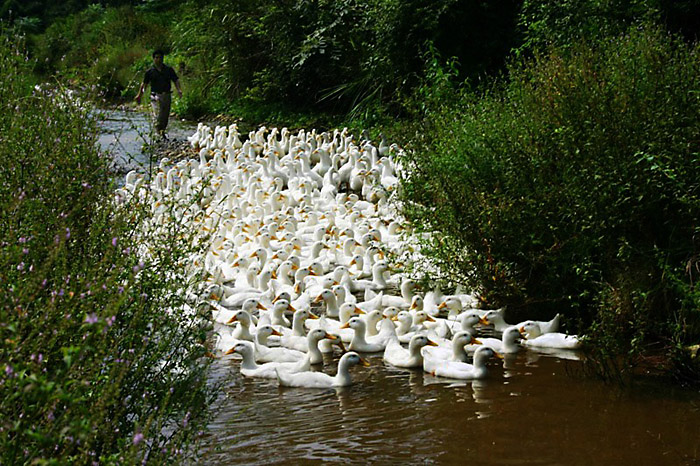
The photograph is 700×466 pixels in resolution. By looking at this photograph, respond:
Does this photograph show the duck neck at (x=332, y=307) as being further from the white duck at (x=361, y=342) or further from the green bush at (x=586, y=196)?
the green bush at (x=586, y=196)

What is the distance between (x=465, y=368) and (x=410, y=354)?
0.56 metres

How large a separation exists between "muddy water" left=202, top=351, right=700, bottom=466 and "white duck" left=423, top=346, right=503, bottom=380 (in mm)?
60

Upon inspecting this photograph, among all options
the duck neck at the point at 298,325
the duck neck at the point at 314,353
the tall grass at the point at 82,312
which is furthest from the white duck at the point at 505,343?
the tall grass at the point at 82,312

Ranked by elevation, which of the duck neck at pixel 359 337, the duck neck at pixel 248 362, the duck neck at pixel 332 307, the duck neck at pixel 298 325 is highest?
the duck neck at pixel 332 307

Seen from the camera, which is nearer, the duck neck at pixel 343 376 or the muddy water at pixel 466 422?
the muddy water at pixel 466 422

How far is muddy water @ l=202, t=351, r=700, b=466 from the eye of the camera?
5.30 m

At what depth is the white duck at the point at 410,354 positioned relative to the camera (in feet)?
23.1

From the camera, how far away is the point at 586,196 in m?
6.49

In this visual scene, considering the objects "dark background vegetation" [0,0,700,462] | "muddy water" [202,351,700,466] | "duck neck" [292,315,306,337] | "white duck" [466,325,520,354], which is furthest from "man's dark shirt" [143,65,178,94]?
"white duck" [466,325,520,354]

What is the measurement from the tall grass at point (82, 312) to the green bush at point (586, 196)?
10.2 ft

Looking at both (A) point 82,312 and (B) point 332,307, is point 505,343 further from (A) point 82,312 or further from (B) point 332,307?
(A) point 82,312

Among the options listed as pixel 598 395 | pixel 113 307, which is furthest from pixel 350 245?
pixel 113 307

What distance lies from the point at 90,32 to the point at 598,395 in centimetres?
3366

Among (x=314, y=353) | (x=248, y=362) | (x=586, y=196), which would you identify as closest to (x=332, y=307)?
(x=314, y=353)
